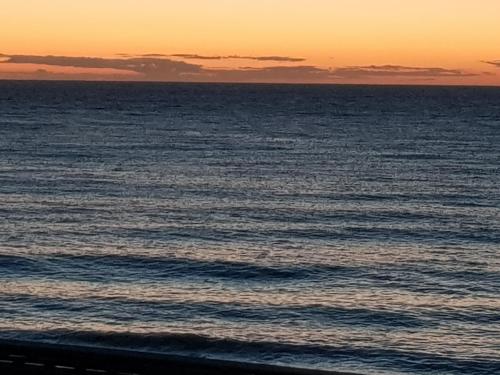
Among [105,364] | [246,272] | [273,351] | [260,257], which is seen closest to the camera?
[105,364]

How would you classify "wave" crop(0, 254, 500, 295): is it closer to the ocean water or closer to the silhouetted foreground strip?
the ocean water

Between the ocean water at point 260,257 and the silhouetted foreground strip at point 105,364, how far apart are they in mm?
11066

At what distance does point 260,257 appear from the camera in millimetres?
40750

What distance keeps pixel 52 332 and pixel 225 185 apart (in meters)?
39.0

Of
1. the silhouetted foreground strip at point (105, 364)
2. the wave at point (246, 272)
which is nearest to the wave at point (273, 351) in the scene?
the wave at point (246, 272)

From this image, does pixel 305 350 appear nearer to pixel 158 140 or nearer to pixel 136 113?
pixel 158 140

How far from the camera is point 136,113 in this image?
584 ft

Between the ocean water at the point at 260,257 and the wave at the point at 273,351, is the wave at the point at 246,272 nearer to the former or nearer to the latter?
the ocean water at the point at 260,257

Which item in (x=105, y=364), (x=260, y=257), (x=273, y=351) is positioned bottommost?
(x=260, y=257)

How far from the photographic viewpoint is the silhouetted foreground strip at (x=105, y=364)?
Answer: 53.1ft

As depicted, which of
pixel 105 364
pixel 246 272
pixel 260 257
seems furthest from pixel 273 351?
pixel 260 257

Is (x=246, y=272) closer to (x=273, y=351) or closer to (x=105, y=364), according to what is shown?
(x=273, y=351)

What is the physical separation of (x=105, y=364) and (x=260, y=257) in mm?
24646

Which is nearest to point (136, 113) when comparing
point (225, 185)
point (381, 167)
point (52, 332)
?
point (381, 167)
